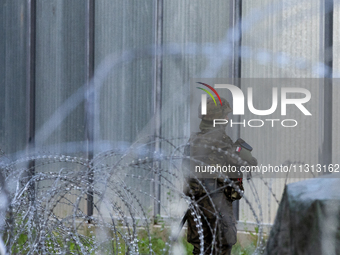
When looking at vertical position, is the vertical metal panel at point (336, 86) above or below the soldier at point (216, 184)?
above

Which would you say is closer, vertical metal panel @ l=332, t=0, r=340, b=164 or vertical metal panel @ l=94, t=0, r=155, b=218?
vertical metal panel @ l=332, t=0, r=340, b=164

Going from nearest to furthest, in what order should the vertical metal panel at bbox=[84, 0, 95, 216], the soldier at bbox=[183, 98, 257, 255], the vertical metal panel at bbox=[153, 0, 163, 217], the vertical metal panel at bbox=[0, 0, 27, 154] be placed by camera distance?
the soldier at bbox=[183, 98, 257, 255] < the vertical metal panel at bbox=[153, 0, 163, 217] < the vertical metal panel at bbox=[84, 0, 95, 216] < the vertical metal panel at bbox=[0, 0, 27, 154]

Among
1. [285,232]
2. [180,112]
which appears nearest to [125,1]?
[180,112]

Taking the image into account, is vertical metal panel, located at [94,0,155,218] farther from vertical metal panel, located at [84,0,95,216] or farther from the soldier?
the soldier

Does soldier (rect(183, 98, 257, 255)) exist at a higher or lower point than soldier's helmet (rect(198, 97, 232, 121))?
lower

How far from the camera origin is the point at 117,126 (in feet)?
17.3

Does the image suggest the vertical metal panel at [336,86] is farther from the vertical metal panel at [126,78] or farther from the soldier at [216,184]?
the vertical metal panel at [126,78]

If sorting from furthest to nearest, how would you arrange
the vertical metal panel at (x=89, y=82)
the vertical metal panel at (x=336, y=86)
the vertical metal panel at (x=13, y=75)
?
the vertical metal panel at (x=13, y=75)
the vertical metal panel at (x=89, y=82)
the vertical metal panel at (x=336, y=86)

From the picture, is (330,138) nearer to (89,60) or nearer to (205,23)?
(205,23)

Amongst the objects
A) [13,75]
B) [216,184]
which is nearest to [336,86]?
[216,184]

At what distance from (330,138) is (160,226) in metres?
2.40
